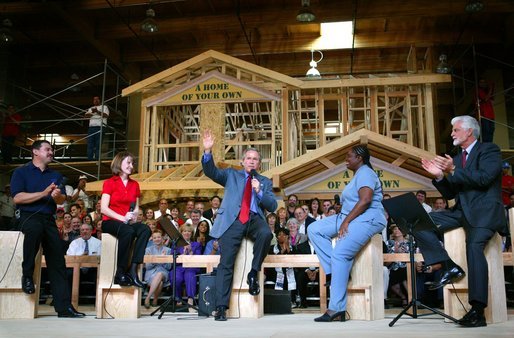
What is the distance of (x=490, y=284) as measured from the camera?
4691mm

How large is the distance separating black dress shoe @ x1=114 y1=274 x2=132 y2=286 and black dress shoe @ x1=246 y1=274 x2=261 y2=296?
1205 millimetres

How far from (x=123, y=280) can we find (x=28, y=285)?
91 centimetres

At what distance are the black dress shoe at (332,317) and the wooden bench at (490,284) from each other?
885 mm

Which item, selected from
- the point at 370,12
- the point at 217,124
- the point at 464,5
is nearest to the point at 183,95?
the point at 217,124

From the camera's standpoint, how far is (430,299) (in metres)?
7.50

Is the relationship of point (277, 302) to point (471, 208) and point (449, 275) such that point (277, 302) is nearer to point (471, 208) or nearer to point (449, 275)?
point (449, 275)

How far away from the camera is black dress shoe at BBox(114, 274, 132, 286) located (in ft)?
18.3

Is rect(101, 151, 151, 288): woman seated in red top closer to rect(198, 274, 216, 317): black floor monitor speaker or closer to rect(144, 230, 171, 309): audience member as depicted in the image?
rect(198, 274, 216, 317): black floor monitor speaker

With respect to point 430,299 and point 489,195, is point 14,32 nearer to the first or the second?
point 430,299

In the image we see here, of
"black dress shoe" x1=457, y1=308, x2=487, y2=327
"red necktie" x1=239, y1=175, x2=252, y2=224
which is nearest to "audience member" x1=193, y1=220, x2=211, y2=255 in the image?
"red necktie" x1=239, y1=175, x2=252, y2=224

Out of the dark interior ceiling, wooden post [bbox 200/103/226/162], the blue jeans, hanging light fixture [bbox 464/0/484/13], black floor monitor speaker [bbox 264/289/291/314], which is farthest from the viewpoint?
the blue jeans

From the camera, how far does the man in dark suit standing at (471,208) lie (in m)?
4.42

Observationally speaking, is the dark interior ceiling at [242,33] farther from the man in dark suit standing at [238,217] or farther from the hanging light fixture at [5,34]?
the man in dark suit standing at [238,217]

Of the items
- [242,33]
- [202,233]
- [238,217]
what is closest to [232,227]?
[238,217]
